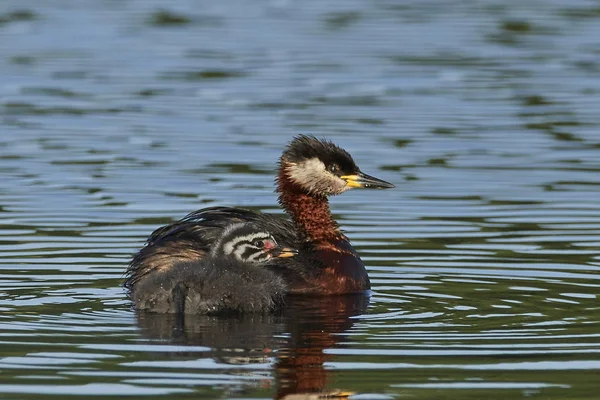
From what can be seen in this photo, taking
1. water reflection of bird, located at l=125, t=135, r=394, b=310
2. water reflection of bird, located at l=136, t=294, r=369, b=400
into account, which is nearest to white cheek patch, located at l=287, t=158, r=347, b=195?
water reflection of bird, located at l=125, t=135, r=394, b=310

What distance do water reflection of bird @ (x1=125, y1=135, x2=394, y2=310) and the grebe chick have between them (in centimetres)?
12

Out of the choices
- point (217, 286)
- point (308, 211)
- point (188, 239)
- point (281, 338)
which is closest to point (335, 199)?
point (308, 211)

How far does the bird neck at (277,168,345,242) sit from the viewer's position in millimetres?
12703

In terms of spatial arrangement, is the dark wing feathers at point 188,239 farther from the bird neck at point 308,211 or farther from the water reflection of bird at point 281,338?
the water reflection of bird at point 281,338

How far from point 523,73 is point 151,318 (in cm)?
1385

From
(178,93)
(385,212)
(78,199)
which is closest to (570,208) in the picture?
(385,212)

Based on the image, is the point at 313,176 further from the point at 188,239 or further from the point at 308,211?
the point at 188,239

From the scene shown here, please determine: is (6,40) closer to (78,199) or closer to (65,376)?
(78,199)

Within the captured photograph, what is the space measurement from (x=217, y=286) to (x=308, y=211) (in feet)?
6.27

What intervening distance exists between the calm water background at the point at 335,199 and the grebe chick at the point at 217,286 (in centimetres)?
21

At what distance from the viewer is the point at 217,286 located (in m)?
11.1

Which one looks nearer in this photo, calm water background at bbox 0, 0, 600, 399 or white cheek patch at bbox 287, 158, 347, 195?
calm water background at bbox 0, 0, 600, 399

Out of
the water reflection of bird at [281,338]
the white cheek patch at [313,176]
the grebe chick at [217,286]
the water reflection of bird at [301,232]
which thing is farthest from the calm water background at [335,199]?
the white cheek patch at [313,176]

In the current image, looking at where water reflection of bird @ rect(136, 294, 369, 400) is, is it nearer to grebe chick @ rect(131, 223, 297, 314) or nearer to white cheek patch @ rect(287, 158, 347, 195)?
grebe chick @ rect(131, 223, 297, 314)
